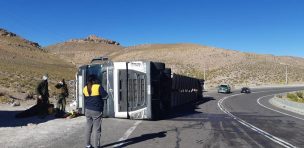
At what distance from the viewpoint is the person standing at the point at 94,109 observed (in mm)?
10445

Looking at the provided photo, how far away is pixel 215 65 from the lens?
144 m

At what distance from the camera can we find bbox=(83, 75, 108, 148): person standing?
34.3 feet

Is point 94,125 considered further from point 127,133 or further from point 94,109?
point 127,133

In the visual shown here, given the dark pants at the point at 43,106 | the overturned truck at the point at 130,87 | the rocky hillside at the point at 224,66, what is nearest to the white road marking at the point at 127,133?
the overturned truck at the point at 130,87

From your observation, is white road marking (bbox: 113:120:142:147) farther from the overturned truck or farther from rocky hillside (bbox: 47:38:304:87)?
rocky hillside (bbox: 47:38:304:87)

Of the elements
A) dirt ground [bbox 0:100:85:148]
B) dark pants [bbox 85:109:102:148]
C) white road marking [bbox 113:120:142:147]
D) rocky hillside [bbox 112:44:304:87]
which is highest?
rocky hillside [bbox 112:44:304:87]

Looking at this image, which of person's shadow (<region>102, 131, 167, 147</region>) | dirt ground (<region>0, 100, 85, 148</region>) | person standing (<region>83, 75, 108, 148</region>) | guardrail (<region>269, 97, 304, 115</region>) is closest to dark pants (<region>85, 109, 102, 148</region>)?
person standing (<region>83, 75, 108, 148</region>)

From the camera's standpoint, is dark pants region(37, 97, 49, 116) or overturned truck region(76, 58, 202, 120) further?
dark pants region(37, 97, 49, 116)

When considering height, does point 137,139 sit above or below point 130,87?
below

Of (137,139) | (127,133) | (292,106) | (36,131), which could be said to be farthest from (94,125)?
(292,106)

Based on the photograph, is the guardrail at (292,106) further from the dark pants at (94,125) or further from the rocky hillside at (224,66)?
the rocky hillside at (224,66)

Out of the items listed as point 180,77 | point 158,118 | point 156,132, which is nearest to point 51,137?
point 156,132

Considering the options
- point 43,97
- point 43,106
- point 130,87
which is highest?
point 130,87

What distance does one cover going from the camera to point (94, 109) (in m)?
10.5
